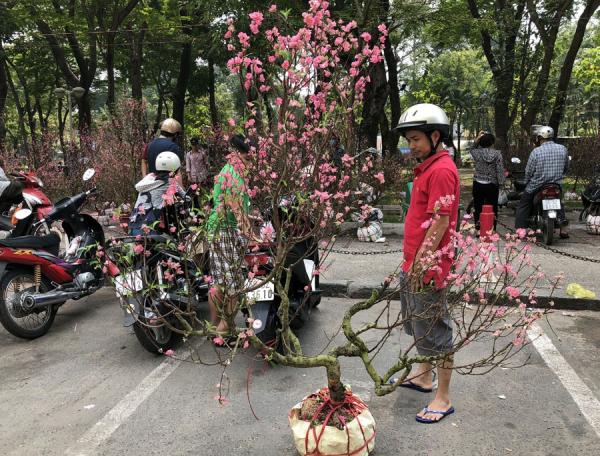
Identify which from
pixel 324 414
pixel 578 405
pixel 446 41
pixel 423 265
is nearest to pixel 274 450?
pixel 324 414

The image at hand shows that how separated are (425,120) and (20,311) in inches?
151

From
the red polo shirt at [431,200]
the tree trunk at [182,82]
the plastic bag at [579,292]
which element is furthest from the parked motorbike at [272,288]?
the tree trunk at [182,82]

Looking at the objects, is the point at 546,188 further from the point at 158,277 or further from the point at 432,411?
the point at 158,277

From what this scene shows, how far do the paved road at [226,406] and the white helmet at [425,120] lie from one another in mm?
1706

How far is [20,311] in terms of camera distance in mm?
4734

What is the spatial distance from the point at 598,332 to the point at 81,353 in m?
4.49

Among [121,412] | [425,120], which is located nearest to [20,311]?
[121,412]

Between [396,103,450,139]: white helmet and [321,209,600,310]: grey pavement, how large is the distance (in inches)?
91.0

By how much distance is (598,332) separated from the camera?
15.6 ft

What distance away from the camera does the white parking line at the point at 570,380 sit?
3.33m

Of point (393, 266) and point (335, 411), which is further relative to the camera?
point (393, 266)

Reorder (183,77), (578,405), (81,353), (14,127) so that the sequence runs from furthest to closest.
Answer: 1. (14,127)
2. (183,77)
3. (81,353)
4. (578,405)

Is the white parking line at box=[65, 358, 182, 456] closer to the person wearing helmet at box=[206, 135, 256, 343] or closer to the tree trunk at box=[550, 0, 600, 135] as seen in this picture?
the person wearing helmet at box=[206, 135, 256, 343]

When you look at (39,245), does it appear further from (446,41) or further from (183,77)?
(183,77)
